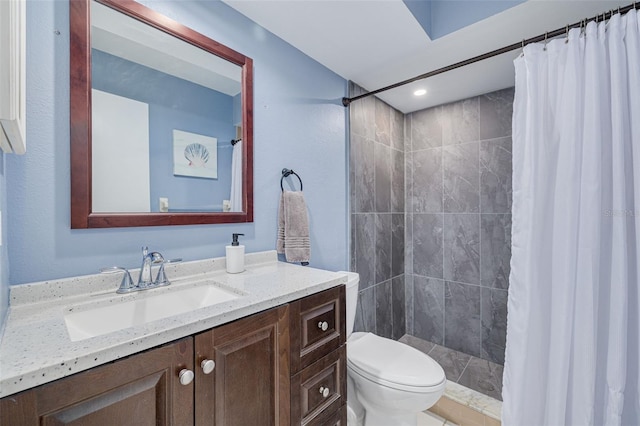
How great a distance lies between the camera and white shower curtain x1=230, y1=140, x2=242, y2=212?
4.53ft

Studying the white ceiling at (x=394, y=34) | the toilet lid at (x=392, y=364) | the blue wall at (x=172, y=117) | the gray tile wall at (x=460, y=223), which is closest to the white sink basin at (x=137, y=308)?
the blue wall at (x=172, y=117)

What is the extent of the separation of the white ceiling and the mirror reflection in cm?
43

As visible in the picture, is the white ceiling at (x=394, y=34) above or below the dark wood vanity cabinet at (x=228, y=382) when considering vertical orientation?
above

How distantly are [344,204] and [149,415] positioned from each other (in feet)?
5.18

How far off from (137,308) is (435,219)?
7.67 feet

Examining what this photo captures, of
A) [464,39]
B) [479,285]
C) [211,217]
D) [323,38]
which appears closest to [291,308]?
[211,217]

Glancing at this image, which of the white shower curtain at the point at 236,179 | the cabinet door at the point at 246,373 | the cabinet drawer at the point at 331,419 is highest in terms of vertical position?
the white shower curtain at the point at 236,179

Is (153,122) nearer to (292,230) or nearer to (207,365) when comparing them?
(292,230)

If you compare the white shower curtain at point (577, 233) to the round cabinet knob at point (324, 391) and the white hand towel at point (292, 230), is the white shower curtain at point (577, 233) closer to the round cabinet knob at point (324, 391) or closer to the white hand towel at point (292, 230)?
the round cabinet knob at point (324, 391)

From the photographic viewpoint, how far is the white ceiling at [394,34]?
135 cm

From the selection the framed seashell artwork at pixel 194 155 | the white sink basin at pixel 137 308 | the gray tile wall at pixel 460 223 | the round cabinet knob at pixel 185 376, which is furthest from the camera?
the gray tile wall at pixel 460 223

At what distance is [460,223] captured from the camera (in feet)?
7.96

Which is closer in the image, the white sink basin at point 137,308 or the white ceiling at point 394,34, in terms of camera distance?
the white sink basin at point 137,308

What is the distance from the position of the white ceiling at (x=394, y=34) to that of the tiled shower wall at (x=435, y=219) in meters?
0.34
